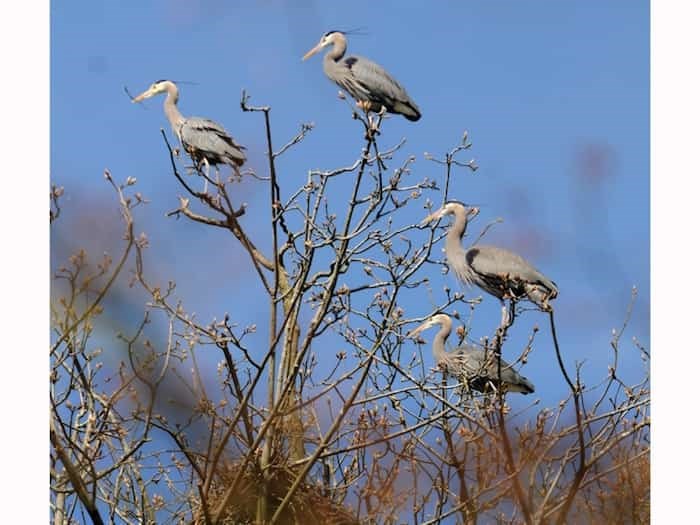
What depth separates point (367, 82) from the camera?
6.73 meters

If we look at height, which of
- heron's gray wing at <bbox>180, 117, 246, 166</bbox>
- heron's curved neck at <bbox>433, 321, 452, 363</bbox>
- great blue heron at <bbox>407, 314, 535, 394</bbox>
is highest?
heron's gray wing at <bbox>180, 117, 246, 166</bbox>

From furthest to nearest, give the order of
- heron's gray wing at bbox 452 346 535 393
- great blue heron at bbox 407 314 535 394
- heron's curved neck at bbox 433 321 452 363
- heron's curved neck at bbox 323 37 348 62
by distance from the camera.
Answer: heron's curved neck at bbox 323 37 348 62, heron's curved neck at bbox 433 321 452 363, heron's gray wing at bbox 452 346 535 393, great blue heron at bbox 407 314 535 394

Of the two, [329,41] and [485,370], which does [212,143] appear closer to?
[329,41]

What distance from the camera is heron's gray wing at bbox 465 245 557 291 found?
5.54 meters

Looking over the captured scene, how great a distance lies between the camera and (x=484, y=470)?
174 inches

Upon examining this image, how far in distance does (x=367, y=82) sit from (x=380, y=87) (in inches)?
3.9

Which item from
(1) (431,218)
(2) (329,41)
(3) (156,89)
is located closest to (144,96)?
(3) (156,89)

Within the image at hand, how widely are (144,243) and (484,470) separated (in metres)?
1.43

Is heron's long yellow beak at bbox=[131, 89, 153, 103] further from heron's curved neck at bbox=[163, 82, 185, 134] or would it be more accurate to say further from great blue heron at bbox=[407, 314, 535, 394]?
great blue heron at bbox=[407, 314, 535, 394]

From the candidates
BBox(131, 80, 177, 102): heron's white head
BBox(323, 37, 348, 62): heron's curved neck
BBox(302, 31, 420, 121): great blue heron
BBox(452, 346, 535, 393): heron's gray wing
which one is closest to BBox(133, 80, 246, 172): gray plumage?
BBox(131, 80, 177, 102): heron's white head

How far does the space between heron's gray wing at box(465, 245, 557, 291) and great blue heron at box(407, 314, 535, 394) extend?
0.29 m

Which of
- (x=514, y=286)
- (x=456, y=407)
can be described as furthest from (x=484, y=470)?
(x=514, y=286)

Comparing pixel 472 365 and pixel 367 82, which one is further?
pixel 367 82
